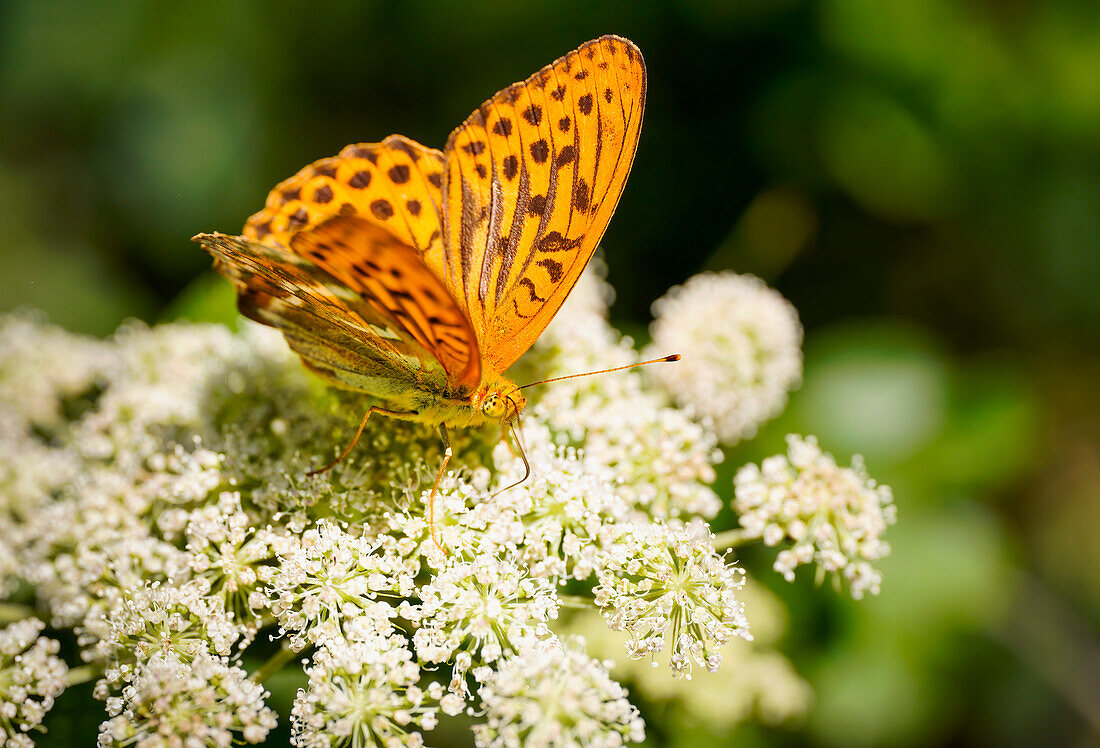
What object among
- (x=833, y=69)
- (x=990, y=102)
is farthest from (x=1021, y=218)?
(x=833, y=69)

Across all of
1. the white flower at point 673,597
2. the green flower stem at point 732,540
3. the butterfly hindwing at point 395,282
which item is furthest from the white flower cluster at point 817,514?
the butterfly hindwing at point 395,282

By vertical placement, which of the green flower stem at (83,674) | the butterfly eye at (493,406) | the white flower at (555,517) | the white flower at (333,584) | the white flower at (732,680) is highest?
the butterfly eye at (493,406)

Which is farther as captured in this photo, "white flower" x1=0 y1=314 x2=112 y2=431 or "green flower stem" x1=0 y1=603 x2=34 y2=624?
"white flower" x1=0 y1=314 x2=112 y2=431

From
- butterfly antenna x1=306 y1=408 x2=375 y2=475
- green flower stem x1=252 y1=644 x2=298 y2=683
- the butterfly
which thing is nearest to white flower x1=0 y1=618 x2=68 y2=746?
green flower stem x1=252 y1=644 x2=298 y2=683

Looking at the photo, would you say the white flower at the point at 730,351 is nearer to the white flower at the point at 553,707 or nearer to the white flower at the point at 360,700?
the white flower at the point at 553,707

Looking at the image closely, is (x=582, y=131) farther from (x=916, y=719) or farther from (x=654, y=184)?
(x=916, y=719)

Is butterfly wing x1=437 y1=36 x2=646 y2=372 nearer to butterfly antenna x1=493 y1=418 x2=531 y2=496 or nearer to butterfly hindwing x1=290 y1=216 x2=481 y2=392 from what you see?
butterfly antenna x1=493 y1=418 x2=531 y2=496

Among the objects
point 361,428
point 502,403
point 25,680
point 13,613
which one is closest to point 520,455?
point 502,403

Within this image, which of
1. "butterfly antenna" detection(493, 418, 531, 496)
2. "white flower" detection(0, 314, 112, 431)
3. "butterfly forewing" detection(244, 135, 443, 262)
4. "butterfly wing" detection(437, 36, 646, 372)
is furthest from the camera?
"white flower" detection(0, 314, 112, 431)
